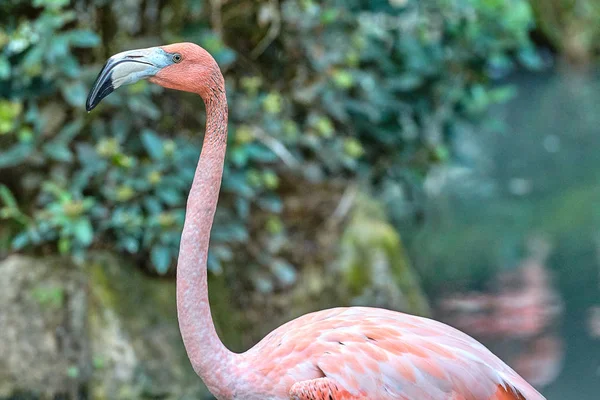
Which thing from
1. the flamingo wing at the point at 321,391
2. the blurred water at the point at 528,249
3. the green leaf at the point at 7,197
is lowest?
the blurred water at the point at 528,249

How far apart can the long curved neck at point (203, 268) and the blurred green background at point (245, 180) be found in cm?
137

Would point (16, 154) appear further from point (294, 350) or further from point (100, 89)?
point (294, 350)

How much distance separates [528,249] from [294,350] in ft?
17.5

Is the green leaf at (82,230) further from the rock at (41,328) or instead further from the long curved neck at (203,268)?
the long curved neck at (203,268)

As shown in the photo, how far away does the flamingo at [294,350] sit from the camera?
8.70ft

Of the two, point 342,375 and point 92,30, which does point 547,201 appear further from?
point 342,375

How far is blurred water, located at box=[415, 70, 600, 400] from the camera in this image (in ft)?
18.9

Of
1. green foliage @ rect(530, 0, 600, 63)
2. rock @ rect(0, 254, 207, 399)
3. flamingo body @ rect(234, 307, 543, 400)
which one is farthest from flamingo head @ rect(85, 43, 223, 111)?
green foliage @ rect(530, 0, 600, 63)

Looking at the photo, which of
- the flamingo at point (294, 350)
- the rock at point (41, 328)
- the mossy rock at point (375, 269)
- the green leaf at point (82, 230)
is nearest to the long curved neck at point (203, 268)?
the flamingo at point (294, 350)

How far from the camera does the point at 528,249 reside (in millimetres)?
7691

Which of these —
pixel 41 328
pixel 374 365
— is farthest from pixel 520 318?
pixel 374 365

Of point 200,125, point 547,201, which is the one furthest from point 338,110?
point 547,201

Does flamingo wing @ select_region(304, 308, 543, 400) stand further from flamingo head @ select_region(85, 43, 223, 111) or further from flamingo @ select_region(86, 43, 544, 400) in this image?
flamingo head @ select_region(85, 43, 223, 111)

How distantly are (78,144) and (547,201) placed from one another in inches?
235
